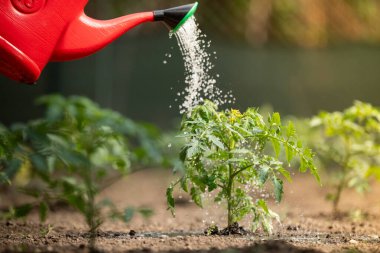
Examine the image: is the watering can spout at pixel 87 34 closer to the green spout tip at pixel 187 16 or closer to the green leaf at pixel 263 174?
the green spout tip at pixel 187 16

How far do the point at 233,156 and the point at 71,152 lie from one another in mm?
615

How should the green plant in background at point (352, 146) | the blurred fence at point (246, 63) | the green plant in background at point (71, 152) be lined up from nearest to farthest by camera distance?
the green plant in background at point (71, 152) < the green plant in background at point (352, 146) < the blurred fence at point (246, 63)

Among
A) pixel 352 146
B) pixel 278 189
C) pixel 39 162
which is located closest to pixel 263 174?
pixel 278 189

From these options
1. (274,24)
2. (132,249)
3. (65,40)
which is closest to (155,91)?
(274,24)

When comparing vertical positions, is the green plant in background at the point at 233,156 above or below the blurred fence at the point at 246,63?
below

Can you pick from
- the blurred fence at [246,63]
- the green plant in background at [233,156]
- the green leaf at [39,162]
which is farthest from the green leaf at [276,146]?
the blurred fence at [246,63]

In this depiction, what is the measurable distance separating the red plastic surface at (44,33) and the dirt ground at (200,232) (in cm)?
67

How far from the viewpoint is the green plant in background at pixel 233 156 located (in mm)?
2330

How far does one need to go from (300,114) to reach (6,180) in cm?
430

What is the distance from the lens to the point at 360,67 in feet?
21.6

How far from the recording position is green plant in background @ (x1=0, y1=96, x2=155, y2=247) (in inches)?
83.0

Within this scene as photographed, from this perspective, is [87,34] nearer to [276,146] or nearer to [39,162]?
[39,162]

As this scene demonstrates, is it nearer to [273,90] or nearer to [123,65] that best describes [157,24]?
[123,65]

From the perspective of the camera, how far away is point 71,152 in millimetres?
2189
